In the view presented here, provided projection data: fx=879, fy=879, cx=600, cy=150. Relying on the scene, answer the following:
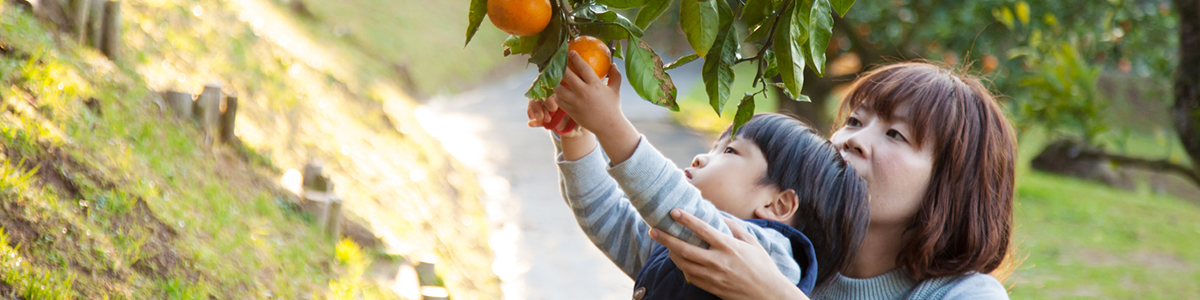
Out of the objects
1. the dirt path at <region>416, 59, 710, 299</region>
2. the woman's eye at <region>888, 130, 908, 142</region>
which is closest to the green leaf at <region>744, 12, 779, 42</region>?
the woman's eye at <region>888, 130, 908, 142</region>

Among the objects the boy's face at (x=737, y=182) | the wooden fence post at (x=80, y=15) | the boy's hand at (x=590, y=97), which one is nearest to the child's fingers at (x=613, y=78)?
the boy's hand at (x=590, y=97)

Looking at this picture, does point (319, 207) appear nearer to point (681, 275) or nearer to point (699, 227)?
point (681, 275)

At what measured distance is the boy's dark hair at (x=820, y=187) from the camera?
5.35ft

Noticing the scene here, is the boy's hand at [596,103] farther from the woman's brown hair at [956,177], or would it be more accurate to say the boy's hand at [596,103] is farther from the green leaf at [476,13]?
the woman's brown hair at [956,177]

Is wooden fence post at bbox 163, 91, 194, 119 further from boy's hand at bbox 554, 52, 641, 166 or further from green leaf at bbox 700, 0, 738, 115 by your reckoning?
green leaf at bbox 700, 0, 738, 115

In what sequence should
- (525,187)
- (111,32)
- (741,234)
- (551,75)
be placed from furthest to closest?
(525,187) < (111,32) < (741,234) < (551,75)

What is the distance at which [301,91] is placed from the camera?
17.5 ft

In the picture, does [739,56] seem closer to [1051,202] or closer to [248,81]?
[248,81]

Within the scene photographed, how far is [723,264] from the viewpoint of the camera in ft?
4.49

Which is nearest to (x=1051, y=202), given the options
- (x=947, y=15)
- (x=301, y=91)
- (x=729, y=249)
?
(x=947, y=15)

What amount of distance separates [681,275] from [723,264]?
178 millimetres

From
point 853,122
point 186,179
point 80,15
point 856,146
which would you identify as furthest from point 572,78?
point 80,15

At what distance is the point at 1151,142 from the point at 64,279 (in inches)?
683

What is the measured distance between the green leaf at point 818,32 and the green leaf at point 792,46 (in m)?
0.01
